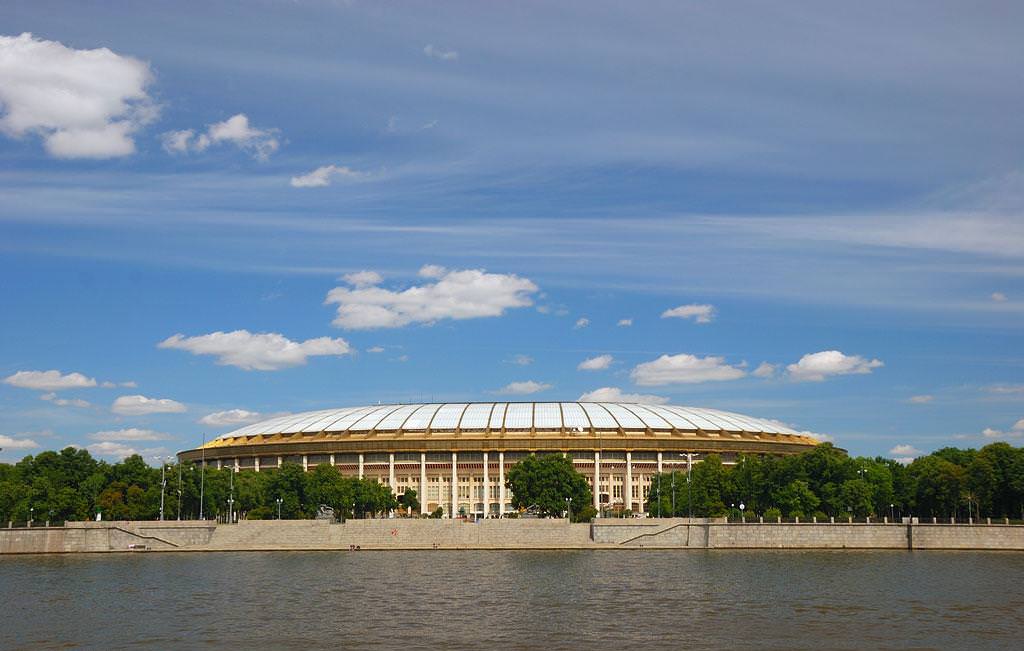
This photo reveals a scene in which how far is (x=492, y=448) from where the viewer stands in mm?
120000

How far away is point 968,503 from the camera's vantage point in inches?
3846

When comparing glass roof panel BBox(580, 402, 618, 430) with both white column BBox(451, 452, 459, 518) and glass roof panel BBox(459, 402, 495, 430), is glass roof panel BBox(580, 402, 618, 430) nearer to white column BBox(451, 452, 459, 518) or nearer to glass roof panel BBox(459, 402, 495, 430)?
glass roof panel BBox(459, 402, 495, 430)

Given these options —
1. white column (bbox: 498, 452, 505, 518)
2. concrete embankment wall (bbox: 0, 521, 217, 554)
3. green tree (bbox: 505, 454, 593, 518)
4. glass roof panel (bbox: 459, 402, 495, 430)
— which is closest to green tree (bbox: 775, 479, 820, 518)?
green tree (bbox: 505, 454, 593, 518)

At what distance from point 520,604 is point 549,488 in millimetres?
52649

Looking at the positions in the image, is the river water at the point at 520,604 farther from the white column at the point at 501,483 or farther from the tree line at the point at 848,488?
the white column at the point at 501,483

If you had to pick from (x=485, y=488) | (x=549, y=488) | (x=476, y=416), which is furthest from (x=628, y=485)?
(x=549, y=488)

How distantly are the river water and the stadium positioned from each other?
44518 mm

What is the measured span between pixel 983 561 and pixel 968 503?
25640 mm

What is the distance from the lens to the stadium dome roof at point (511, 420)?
12356cm

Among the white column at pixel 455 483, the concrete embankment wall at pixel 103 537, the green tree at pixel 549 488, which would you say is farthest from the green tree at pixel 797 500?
the concrete embankment wall at pixel 103 537

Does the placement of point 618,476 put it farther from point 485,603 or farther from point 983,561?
point 485,603

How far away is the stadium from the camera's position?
12025cm

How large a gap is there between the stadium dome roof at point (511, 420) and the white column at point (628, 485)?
329 centimetres

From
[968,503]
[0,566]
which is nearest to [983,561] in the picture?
[968,503]
